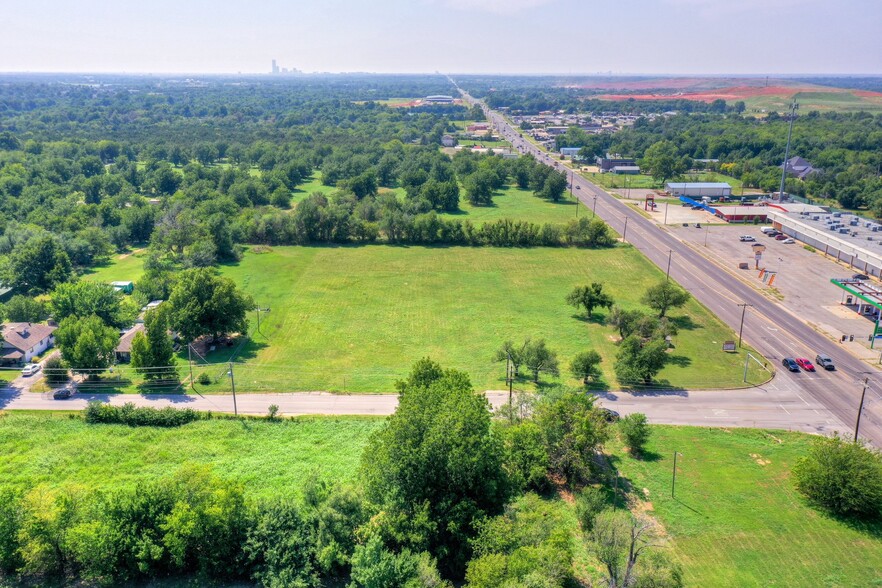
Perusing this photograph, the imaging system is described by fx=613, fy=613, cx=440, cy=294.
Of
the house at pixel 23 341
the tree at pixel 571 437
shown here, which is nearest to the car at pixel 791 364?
the tree at pixel 571 437

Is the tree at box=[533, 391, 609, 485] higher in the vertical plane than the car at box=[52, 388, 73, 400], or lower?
higher

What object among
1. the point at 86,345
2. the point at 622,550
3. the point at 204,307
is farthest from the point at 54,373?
the point at 622,550

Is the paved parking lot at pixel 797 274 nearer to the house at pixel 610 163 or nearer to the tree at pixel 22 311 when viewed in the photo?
the house at pixel 610 163

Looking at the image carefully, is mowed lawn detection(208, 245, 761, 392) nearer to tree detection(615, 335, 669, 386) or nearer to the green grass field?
tree detection(615, 335, 669, 386)

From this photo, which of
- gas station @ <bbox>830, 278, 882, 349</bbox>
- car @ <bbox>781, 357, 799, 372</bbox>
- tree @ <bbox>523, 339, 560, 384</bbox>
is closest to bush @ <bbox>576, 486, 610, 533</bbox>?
tree @ <bbox>523, 339, 560, 384</bbox>

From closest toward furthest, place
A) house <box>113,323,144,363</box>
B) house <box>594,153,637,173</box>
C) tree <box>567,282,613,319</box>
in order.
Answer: house <box>113,323,144,363</box>, tree <box>567,282,613,319</box>, house <box>594,153,637,173</box>

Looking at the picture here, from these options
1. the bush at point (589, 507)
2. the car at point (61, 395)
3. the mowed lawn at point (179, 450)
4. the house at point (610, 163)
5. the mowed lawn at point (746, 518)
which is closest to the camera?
the mowed lawn at point (746, 518)

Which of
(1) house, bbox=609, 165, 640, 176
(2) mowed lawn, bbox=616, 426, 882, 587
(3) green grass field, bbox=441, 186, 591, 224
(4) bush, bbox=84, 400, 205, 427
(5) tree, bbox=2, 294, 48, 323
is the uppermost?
(1) house, bbox=609, 165, 640, 176
